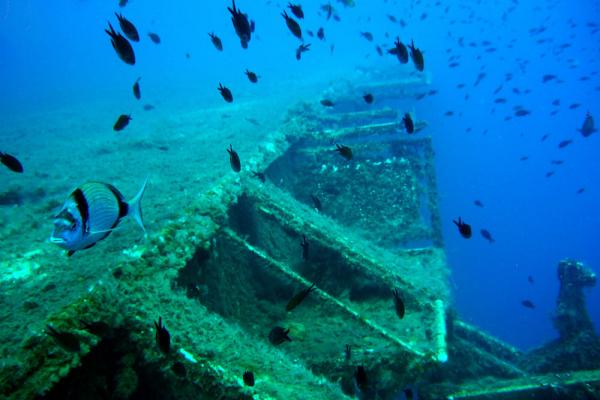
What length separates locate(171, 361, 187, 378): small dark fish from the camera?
242 cm

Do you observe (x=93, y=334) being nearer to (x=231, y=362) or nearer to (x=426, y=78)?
(x=231, y=362)

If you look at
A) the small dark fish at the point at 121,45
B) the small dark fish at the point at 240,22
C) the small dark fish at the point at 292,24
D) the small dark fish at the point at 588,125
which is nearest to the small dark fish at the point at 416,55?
the small dark fish at the point at 292,24

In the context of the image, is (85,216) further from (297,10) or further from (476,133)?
(476,133)

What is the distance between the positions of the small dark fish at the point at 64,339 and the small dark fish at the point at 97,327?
13 centimetres

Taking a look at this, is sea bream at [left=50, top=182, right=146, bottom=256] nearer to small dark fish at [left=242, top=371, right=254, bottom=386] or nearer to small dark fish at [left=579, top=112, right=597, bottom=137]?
small dark fish at [left=242, top=371, right=254, bottom=386]

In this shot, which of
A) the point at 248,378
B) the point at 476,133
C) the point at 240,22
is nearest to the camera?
the point at 248,378

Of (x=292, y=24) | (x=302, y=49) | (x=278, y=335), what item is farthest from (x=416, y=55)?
(x=278, y=335)

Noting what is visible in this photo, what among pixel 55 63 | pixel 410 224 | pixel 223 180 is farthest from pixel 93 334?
pixel 55 63

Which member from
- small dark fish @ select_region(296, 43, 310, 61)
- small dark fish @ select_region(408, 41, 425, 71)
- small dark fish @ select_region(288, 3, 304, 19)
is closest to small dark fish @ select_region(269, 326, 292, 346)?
small dark fish @ select_region(408, 41, 425, 71)

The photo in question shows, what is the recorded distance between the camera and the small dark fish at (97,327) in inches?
84.9

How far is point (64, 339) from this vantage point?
1966 millimetres

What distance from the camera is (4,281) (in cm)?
284

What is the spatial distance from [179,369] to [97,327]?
59cm

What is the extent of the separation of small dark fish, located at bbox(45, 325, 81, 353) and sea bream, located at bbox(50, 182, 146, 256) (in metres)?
0.51
